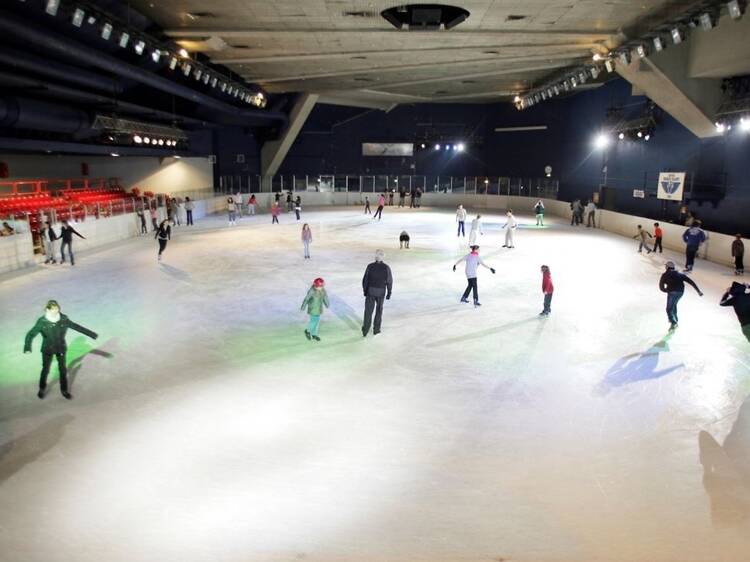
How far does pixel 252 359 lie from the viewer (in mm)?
8461

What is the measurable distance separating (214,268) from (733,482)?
525 inches

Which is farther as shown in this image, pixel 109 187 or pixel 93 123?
pixel 109 187

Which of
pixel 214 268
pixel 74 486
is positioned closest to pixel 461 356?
pixel 74 486

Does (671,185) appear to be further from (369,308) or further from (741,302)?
(369,308)

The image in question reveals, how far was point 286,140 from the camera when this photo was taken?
37.1 m

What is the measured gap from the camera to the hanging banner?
71.7ft

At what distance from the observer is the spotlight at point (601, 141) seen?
2844cm

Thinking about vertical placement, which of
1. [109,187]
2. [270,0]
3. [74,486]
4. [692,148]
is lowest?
[74,486]

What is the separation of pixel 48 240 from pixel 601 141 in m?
25.9

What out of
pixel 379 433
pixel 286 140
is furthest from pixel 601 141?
pixel 379 433

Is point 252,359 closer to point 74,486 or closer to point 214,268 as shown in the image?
point 74,486

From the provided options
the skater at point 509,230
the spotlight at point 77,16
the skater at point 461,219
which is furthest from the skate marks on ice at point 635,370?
the skater at point 461,219

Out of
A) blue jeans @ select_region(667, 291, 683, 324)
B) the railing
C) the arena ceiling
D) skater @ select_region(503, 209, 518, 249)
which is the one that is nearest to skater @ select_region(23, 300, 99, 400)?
blue jeans @ select_region(667, 291, 683, 324)

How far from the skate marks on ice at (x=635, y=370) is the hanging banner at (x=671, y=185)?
15363 mm
